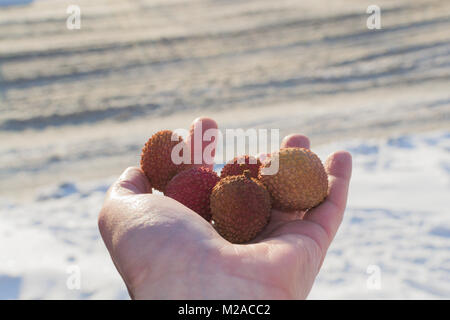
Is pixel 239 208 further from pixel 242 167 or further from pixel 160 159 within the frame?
pixel 160 159

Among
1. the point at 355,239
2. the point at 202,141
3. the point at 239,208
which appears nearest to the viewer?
the point at 239,208

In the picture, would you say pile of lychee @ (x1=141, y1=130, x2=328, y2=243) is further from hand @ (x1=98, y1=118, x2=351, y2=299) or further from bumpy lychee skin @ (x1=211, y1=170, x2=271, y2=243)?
hand @ (x1=98, y1=118, x2=351, y2=299)

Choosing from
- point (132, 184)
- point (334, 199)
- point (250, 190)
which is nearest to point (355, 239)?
point (334, 199)

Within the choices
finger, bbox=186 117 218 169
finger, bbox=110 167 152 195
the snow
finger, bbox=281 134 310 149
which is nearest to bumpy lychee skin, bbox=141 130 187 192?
finger, bbox=110 167 152 195

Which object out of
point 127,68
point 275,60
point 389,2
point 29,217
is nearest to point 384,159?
point 29,217

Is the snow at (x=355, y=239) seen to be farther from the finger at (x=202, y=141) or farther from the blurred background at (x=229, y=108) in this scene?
the finger at (x=202, y=141)
